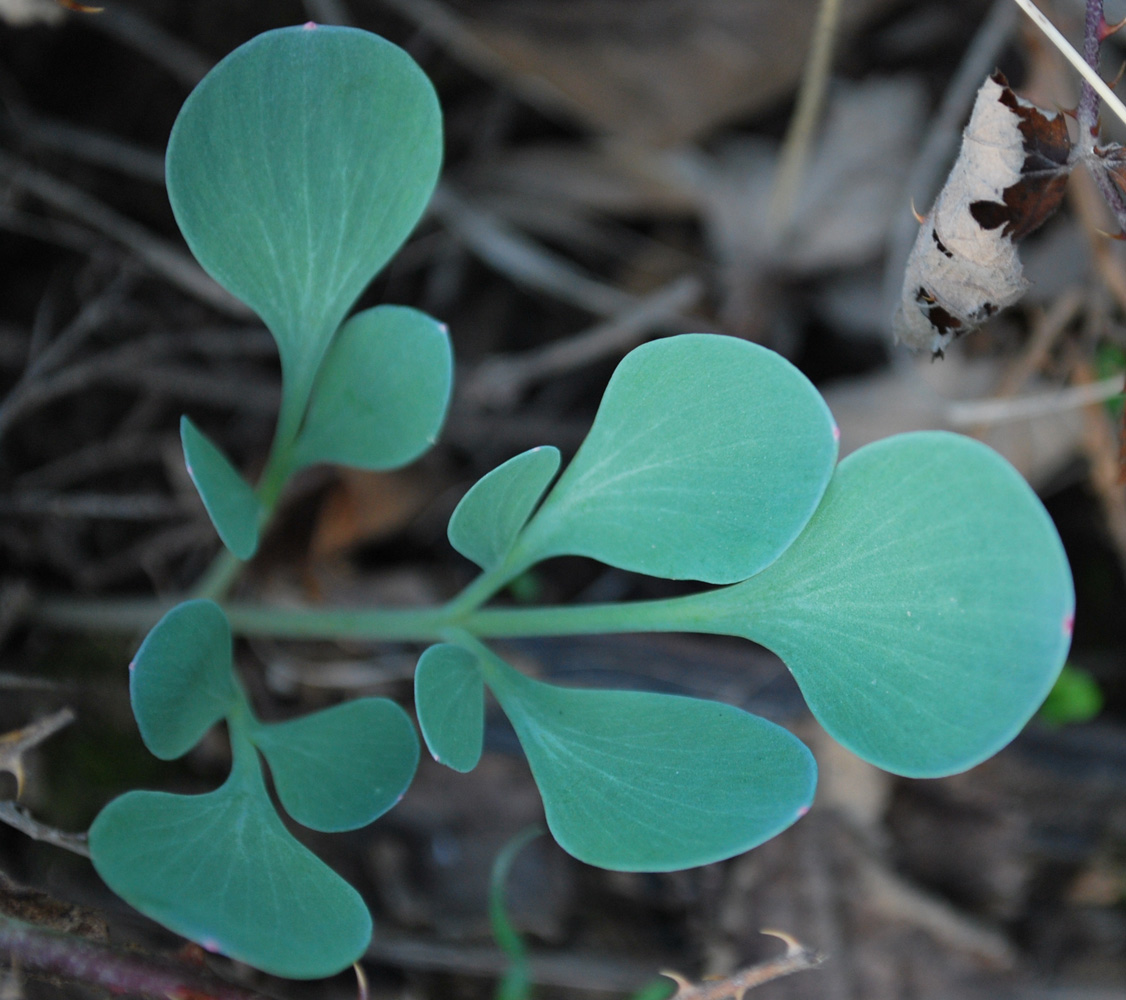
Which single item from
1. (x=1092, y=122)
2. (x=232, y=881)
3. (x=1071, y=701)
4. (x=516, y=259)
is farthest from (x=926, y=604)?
(x=516, y=259)

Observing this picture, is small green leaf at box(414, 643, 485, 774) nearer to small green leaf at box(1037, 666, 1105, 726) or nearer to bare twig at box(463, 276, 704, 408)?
bare twig at box(463, 276, 704, 408)

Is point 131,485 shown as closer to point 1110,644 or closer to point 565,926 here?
point 565,926

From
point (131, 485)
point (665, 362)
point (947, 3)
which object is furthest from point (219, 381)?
point (947, 3)

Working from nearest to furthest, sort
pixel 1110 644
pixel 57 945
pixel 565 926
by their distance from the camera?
pixel 57 945, pixel 565 926, pixel 1110 644

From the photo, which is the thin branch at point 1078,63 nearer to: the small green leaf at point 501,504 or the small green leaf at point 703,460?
the small green leaf at point 703,460

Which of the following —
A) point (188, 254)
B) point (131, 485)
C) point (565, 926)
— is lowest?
point (565, 926)

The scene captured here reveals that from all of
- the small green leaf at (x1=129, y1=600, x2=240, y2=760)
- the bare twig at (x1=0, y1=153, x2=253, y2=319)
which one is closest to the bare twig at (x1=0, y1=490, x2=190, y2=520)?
the bare twig at (x1=0, y1=153, x2=253, y2=319)
